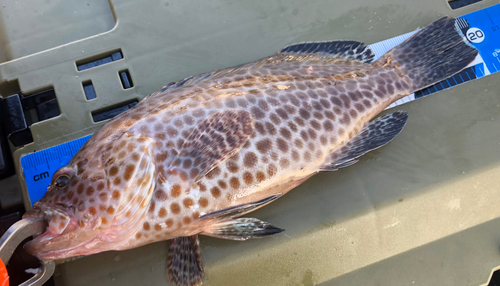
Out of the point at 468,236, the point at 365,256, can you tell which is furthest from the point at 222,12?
the point at 468,236

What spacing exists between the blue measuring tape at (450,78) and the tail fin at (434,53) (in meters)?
0.24

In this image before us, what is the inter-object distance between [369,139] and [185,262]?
7.28 feet

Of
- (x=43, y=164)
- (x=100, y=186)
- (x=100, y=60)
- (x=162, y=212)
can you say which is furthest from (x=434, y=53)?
(x=43, y=164)

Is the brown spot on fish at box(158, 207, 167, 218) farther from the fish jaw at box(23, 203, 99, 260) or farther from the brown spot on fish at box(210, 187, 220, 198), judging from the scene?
the fish jaw at box(23, 203, 99, 260)

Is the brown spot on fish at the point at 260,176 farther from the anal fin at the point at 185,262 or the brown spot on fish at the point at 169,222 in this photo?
the anal fin at the point at 185,262

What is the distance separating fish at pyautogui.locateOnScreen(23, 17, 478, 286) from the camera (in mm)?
2441

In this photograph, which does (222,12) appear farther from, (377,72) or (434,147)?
(434,147)

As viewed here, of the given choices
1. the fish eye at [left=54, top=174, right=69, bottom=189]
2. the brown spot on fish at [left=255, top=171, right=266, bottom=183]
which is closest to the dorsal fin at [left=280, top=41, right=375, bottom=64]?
the brown spot on fish at [left=255, top=171, right=266, bottom=183]

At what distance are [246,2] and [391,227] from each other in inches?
126

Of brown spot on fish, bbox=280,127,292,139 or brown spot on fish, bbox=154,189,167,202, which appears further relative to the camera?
brown spot on fish, bbox=280,127,292,139

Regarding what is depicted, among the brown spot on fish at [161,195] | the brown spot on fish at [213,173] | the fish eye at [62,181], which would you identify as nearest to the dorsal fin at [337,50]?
the brown spot on fish at [213,173]

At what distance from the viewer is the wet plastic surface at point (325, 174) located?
321 centimetres

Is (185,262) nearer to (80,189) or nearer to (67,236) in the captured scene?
(67,236)

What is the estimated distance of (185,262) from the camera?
9.97 feet
